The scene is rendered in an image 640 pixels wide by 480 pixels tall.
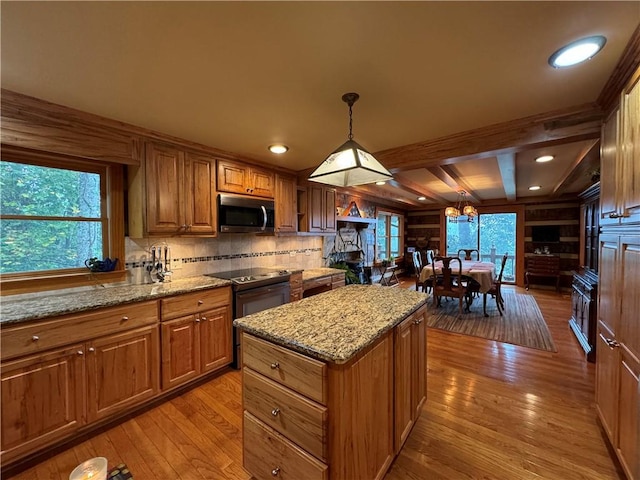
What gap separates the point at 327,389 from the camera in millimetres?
1157

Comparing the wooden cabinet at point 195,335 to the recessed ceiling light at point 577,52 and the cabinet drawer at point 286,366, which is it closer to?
the cabinet drawer at point 286,366

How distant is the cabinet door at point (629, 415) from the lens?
131cm

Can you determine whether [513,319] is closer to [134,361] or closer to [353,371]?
[353,371]

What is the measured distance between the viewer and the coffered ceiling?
1142mm

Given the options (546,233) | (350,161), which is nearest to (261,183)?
(350,161)

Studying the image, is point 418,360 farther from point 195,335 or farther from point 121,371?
point 121,371

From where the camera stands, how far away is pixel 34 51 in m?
1.34

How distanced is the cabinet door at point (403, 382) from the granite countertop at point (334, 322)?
0.12 metres

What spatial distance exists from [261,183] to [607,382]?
11.4 feet

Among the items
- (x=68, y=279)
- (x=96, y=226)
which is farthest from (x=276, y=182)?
(x=68, y=279)

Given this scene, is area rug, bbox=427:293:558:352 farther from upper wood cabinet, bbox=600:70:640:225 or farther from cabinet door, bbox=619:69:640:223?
cabinet door, bbox=619:69:640:223

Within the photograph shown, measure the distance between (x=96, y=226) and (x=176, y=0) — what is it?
7.05 feet

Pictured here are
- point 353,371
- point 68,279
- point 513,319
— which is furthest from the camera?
point 513,319

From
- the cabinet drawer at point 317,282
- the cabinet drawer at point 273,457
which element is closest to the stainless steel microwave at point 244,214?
the cabinet drawer at point 317,282
